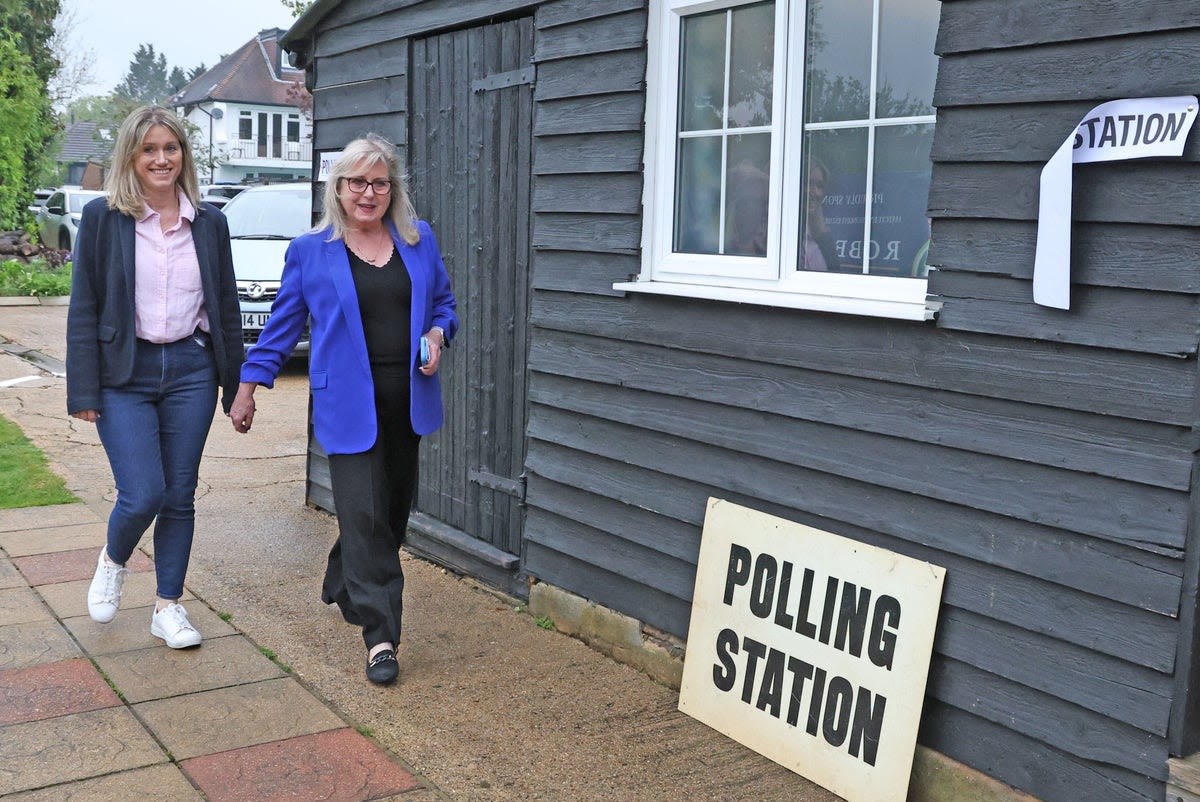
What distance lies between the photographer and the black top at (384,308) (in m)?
4.40

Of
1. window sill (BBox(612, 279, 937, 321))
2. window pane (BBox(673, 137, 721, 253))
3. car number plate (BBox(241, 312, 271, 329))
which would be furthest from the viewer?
car number plate (BBox(241, 312, 271, 329))

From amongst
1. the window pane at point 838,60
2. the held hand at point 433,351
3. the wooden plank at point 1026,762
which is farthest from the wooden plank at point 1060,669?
the held hand at point 433,351

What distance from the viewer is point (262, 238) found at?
43.2 ft

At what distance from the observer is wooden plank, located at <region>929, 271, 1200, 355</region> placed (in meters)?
2.90

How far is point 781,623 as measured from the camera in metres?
3.98

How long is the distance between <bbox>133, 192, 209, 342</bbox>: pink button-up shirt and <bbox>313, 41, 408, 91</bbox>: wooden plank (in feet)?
6.38

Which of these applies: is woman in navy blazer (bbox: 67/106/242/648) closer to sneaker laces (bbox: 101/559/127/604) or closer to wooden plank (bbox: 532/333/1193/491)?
sneaker laces (bbox: 101/559/127/604)

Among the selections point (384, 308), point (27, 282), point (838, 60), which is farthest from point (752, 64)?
point (27, 282)

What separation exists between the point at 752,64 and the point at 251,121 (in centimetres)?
6293

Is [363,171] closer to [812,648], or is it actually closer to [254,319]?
[812,648]

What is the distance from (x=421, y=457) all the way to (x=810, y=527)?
2872 mm

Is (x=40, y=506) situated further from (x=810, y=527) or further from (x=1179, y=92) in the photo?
(x=1179, y=92)

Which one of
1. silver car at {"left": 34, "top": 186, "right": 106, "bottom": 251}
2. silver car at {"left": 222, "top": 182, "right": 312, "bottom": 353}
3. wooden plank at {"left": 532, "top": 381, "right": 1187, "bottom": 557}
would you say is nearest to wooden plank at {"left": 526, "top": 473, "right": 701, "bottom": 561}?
wooden plank at {"left": 532, "top": 381, "right": 1187, "bottom": 557}

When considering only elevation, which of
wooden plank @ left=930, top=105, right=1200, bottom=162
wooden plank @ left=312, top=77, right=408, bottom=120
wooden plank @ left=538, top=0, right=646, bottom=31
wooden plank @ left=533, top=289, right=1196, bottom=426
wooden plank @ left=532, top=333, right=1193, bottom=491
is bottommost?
wooden plank @ left=532, top=333, right=1193, bottom=491
